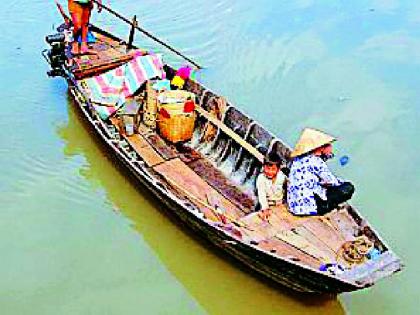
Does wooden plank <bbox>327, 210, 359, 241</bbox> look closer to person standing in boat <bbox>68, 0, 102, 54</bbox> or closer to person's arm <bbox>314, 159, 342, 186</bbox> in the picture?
person's arm <bbox>314, 159, 342, 186</bbox>

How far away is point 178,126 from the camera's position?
7219mm

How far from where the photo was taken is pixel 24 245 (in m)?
6.31

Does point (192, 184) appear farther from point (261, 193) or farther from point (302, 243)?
point (302, 243)

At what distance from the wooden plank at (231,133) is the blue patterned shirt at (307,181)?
77 centimetres

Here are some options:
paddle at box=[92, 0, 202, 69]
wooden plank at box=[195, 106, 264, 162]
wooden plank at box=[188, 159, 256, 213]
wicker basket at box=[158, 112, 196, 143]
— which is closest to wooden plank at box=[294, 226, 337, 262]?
wooden plank at box=[188, 159, 256, 213]

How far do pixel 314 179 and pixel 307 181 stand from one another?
7cm

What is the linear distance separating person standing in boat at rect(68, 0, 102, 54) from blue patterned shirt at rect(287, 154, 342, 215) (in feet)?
12.5

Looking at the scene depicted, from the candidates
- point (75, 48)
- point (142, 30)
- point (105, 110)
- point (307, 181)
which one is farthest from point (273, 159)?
point (75, 48)

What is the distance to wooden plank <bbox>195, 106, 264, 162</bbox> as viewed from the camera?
652cm

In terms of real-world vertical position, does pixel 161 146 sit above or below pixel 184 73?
below

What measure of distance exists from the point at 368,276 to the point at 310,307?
75 cm

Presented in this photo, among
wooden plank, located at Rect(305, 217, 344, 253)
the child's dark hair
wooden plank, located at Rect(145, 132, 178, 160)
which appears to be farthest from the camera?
wooden plank, located at Rect(145, 132, 178, 160)

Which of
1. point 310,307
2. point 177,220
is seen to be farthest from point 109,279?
point 310,307

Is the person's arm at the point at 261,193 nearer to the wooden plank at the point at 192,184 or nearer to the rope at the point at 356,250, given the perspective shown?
the wooden plank at the point at 192,184
